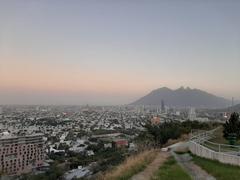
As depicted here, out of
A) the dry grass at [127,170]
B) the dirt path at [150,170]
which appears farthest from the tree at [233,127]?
the dry grass at [127,170]

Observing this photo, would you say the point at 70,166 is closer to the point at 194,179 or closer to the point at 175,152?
the point at 175,152

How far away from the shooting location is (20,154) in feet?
127

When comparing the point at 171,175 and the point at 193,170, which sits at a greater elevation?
the point at 171,175

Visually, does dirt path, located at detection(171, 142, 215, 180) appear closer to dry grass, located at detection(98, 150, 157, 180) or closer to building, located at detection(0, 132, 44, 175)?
dry grass, located at detection(98, 150, 157, 180)

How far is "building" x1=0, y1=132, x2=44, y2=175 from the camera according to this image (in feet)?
119

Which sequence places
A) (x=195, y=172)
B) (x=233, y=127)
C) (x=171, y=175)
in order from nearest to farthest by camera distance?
(x=171, y=175) → (x=195, y=172) → (x=233, y=127)

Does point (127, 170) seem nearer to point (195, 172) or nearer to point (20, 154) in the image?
point (195, 172)

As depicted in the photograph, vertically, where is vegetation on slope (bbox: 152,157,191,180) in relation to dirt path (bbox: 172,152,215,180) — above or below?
above

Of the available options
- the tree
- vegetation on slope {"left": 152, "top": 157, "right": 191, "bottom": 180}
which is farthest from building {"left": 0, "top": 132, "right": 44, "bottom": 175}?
vegetation on slope {"left": 152, "top": 157, "right": 191, "bottom": 180}

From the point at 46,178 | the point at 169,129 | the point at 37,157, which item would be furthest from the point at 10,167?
the point at 169,129

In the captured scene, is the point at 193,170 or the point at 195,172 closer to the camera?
the point at 195,172

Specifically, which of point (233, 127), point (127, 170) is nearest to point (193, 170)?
point (127, 170)

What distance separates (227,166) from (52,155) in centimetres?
3343

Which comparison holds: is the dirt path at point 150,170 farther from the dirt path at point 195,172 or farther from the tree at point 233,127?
the tree at point 233,127
